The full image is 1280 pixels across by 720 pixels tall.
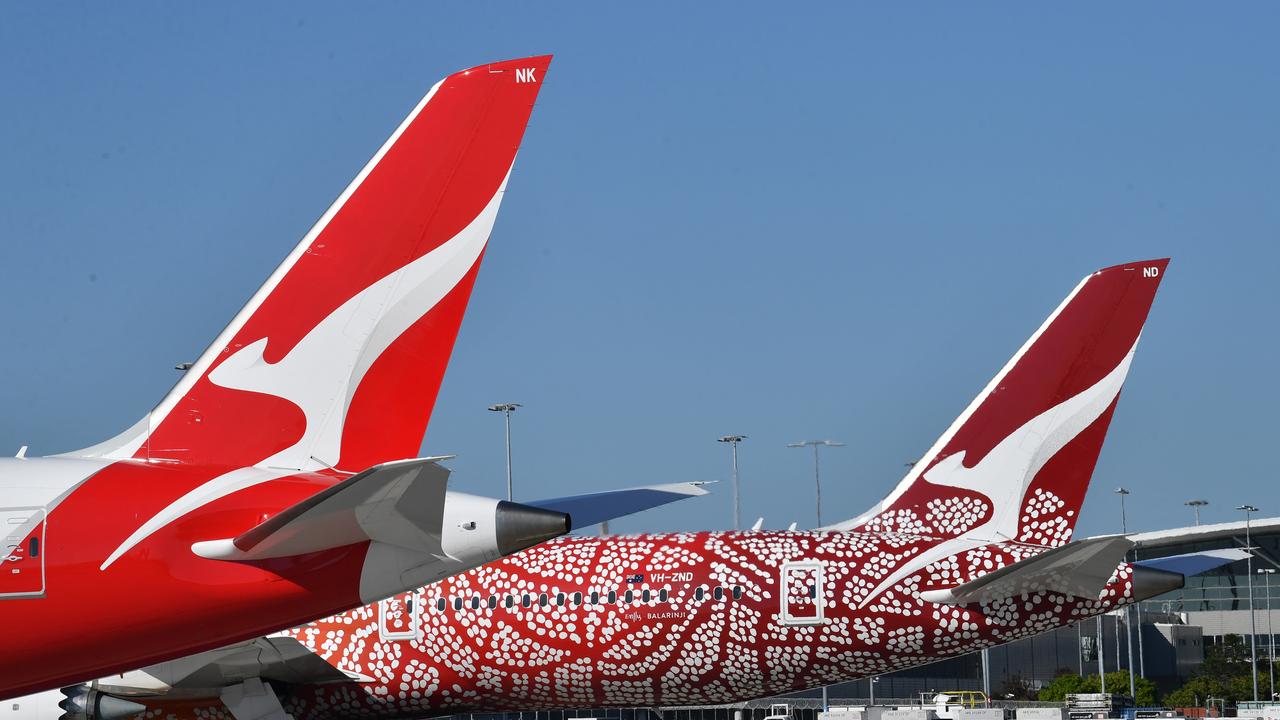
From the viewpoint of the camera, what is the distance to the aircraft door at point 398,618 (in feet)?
77.0

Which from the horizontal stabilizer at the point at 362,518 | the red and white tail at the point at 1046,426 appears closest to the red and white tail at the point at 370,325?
the horizontal stabilizer at the point at 362,518

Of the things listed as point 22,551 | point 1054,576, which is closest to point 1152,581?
point 1054,576

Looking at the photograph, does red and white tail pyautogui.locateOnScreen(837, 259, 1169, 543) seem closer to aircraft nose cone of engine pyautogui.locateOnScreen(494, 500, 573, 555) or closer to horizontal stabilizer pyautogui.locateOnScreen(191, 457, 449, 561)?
aircraft nose cone of engine pyautogui.locateOnScreen(494, 500, 573, 555)

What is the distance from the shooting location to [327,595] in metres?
9.63

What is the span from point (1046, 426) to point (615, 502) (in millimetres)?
9453

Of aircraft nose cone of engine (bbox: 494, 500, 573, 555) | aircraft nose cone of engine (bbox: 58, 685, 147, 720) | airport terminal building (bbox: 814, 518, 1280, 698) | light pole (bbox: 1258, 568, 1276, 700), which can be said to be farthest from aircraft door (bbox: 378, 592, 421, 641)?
light pole (bbox: 1258, 568, 1276, 700)

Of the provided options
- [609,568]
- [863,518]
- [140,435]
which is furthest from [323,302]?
[863,518]

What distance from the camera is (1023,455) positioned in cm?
2303

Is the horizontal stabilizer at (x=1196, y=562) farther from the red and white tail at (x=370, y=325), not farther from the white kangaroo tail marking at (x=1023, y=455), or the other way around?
the red and white tail at (x=370, y=325)

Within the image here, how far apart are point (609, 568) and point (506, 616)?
178 centimetres

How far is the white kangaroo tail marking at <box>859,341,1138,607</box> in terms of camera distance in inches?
896

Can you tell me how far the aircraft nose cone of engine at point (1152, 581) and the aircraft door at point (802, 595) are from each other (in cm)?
450

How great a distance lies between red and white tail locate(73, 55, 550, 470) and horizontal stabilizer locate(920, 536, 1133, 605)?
Result: 37.3 feet

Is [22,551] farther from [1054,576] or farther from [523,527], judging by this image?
[1054,576]
